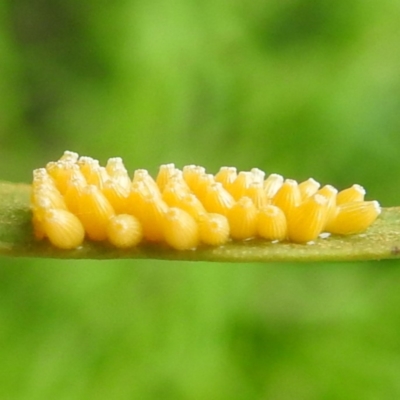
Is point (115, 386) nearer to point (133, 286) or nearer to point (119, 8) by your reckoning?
point (133, 286)

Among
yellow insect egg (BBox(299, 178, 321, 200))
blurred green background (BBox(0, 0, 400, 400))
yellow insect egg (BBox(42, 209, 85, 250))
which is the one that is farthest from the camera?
blurred green background (BBox(0, 0, 400, 400))

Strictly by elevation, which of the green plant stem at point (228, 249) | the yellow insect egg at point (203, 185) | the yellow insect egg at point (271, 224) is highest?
the yellow insect egg at point (203, 185)

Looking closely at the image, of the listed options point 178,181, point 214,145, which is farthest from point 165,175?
point 214,145

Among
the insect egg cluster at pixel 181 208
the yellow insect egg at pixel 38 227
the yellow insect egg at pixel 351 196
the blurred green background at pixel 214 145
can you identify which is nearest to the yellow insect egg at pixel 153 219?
the insect egg cluster at pixel 181 208

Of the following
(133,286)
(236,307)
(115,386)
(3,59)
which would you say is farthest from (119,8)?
(115,386)

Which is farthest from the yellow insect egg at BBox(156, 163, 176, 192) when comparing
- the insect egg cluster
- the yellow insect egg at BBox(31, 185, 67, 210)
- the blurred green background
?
the blurred green background

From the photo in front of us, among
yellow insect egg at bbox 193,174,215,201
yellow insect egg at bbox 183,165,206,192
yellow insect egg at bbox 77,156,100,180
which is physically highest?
yellow insect egg at bbox 77,156,100,180

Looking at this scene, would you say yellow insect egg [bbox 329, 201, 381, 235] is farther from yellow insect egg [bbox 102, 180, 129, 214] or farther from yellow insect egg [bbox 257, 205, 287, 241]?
yellow insect egg [bbox 102, 180, 129, 214]

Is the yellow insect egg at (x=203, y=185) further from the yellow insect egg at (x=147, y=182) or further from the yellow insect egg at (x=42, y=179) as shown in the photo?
the yellow insect egg at (x=42, y=179)
